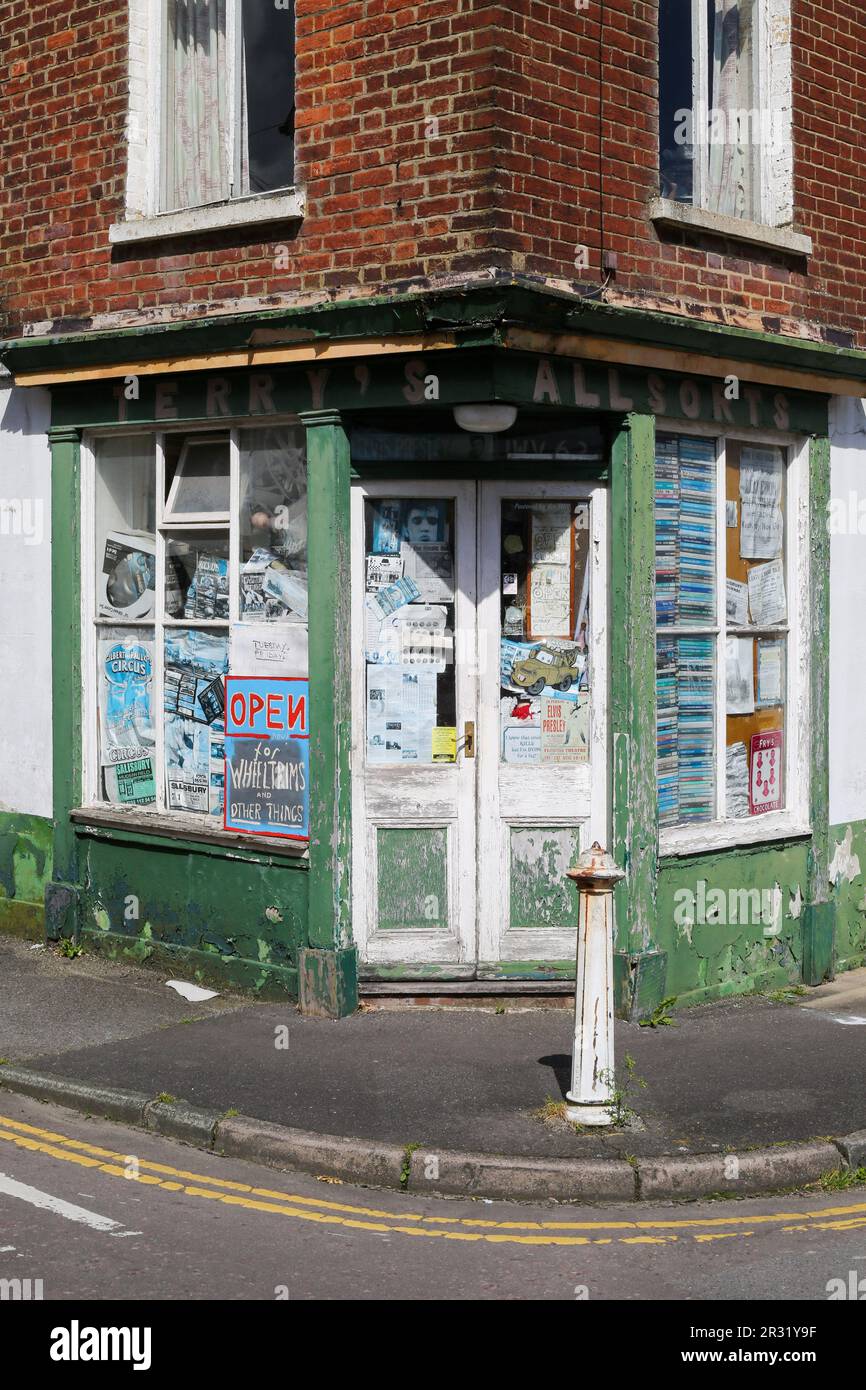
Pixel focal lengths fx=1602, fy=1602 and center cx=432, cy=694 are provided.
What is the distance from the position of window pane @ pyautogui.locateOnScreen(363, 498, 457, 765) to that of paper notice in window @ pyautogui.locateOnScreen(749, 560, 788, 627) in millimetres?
2044

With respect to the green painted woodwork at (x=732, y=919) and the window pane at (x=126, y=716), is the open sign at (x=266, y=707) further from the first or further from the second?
the green painted woodwork at (x=732, y=919)

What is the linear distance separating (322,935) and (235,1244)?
2910 mm

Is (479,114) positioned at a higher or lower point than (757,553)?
higher

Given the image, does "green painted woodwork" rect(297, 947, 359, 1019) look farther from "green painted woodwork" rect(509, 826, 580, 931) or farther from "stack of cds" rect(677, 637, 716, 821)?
"stack of cds" rect(677, 637, 716, 821)

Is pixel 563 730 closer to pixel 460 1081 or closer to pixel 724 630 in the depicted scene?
pixel 724 630

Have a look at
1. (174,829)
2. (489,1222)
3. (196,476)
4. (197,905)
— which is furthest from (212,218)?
(489,1222)

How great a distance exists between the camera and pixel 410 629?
8523 mm

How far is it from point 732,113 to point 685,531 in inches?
98.1

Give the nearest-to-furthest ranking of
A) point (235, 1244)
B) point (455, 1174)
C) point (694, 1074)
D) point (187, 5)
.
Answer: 1. point (235, 1244)
2. point (455, 1174)
3. point (694, 1074)
4. point (187, 5)

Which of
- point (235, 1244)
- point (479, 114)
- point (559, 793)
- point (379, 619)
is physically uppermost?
point (479, 114)

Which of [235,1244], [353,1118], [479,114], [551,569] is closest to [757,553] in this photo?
[551,569]

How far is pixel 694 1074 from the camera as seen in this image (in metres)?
7.43

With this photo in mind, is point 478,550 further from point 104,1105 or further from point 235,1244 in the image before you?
point 235,1244

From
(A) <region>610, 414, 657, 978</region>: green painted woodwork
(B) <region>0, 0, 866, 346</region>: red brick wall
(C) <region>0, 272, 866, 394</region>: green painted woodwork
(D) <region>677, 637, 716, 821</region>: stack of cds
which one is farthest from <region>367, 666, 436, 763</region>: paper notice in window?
(B) <region>0, 0, 866, 346</region>: red brick wall
